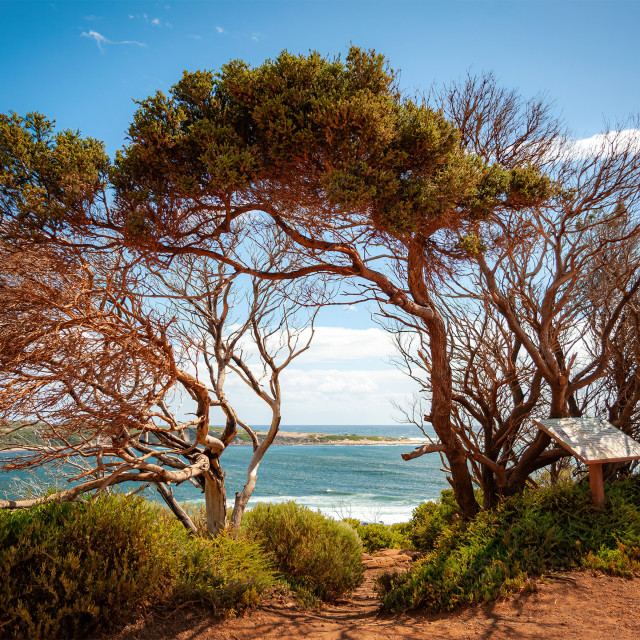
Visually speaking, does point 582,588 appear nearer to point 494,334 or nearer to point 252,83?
point 494,334

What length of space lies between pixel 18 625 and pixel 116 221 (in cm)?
365

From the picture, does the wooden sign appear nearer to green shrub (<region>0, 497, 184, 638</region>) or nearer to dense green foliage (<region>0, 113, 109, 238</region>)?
green shrub (<region>0, 497, 184, 638</region>)

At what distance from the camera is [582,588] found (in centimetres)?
461

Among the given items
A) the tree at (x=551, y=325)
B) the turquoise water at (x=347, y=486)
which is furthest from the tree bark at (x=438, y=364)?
the turquoise water at (x=347, y=486)

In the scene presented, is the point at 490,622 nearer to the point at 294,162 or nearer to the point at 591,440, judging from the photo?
the point at 591,440

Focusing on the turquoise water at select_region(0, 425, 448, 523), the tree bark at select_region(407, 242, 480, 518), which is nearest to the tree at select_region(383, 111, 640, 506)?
the tree bark at select_region(407, 242, 480, 518)

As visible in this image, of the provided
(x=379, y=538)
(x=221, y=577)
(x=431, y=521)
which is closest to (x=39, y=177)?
(x=221, y=577)

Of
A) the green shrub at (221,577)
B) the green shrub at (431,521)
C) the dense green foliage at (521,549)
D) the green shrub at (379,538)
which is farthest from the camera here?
the green shrub at (379,538)

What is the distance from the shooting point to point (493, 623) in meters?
4.16

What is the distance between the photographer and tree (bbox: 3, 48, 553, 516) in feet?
13.8

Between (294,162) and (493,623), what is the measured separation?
185 inches

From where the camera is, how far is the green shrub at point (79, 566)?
378 cm

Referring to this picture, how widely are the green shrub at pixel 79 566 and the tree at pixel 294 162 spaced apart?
2713 millimetres

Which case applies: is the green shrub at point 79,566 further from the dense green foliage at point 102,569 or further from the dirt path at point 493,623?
the dirt path at point 493,623
